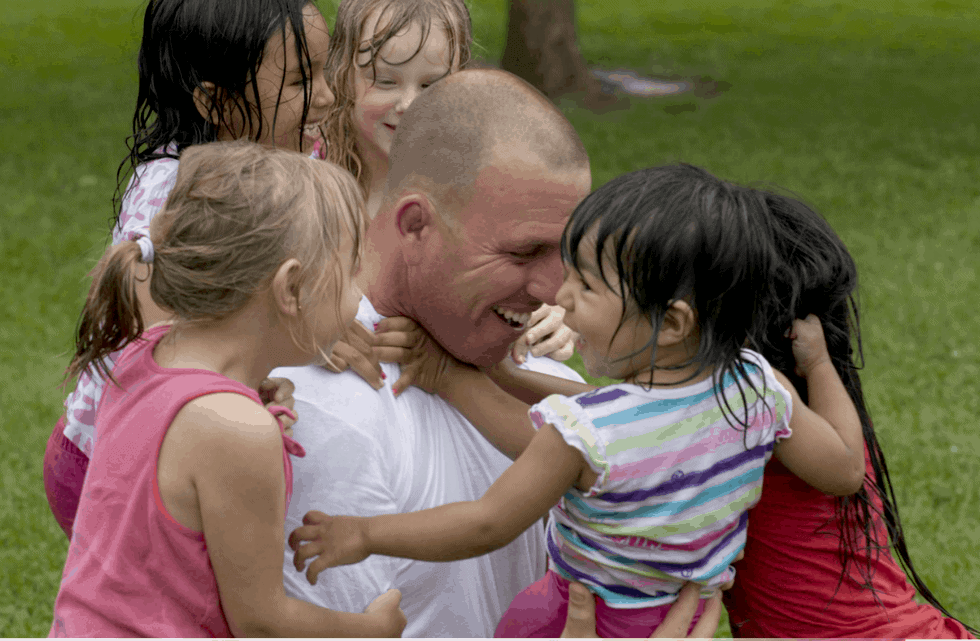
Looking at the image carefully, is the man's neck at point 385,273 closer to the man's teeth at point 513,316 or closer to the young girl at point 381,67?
the man's teeth at point 513,316

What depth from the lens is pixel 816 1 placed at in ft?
81.8

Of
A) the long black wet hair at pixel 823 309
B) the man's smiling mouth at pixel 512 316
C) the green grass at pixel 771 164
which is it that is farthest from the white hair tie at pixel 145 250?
the long black wet hair at pixel 823 309

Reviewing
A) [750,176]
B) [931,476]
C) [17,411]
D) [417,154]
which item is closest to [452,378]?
[417,154]

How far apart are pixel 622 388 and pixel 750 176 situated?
34.4ft

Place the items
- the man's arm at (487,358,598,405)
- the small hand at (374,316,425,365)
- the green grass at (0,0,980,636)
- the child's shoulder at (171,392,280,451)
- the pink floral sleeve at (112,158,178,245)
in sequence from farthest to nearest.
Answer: the green grass at (0,0,980,636) → the pink floral sleeve at (112,158,178,245) → the man's arm at (487,358,598,405) → the small hand at (374,316,425,365) → the child's shoulder at (171,392,280,451)

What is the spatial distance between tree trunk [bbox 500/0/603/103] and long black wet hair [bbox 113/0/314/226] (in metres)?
11.2

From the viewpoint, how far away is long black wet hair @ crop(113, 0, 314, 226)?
3.34 m

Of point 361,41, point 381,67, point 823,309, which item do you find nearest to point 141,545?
point 823,309

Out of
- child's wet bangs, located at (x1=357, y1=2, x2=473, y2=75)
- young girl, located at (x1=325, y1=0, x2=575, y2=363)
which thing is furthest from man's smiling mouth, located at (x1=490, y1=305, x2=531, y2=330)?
child's wet bangs, located at (x1=357, y1=2, x2=473, y2=75)

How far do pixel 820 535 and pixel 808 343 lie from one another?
1.44ft

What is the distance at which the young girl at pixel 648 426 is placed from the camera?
7.38 ft

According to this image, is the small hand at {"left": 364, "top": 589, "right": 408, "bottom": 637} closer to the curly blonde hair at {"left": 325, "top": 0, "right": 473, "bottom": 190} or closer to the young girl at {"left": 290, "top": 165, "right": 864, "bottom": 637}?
the young girl at {"left": 290, "top": 165, "right": 864, "bottom": 637}

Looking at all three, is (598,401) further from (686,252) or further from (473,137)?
(473,137)

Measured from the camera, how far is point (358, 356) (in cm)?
255
